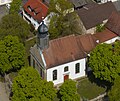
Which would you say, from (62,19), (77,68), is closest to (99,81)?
(77,68)

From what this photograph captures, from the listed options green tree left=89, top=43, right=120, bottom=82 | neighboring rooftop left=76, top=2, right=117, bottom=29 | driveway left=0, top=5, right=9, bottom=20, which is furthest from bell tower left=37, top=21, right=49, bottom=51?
driveway left=0, top=5, right=9, bottom=20

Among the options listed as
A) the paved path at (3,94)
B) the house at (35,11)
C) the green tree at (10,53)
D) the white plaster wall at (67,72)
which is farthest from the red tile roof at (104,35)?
the paved path at (3,94)

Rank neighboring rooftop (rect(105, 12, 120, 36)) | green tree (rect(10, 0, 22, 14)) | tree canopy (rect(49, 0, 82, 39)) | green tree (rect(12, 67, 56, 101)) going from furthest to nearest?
1. green tree (rect(10, 0, 22, 14))
2. neighboring rooftop (rect(105, 12, 120, 36))
3. tree canopy (rect(49, 0, 82, 39))
4. green tree (rect(12, 67, 56, 101))

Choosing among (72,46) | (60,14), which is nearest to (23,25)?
(60,14)

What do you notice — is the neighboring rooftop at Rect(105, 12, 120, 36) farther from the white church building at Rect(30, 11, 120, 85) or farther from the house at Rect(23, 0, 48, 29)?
the house at Rect(23, 0, 48, 29)

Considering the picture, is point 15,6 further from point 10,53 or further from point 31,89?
point 31,89
